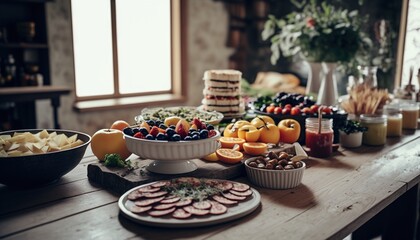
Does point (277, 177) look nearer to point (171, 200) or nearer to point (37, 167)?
point (171, 200)

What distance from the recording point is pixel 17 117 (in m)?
3.91

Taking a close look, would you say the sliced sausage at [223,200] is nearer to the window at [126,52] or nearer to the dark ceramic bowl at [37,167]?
the dark ceramic bowl at [37,167]

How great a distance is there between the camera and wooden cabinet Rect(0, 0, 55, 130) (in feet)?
12.5

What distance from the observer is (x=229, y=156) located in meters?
1.52

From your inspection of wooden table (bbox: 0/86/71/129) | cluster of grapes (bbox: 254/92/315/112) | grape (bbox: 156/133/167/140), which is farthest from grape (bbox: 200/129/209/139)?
wooden table (bbox: 0/86/71/129)

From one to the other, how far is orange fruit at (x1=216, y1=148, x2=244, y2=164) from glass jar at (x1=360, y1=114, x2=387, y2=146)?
2.59 ft

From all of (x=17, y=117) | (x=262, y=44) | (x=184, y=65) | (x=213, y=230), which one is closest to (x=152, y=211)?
(x=213, y=230)

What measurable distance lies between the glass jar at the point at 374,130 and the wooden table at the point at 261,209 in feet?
1.08

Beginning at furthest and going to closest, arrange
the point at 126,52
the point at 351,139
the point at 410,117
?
the point at 126,52 → the point at 410,117 → the point at 351,139

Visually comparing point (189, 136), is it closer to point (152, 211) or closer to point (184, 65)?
point (152, 211)

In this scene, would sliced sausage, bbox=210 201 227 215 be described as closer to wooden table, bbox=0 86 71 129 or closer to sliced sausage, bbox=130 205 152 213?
sliced sausage, bbox=130 205 152 213

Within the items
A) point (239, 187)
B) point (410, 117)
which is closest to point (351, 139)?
point (410, 117)

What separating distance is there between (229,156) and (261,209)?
0.36 meters

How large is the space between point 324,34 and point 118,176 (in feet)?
6.48
